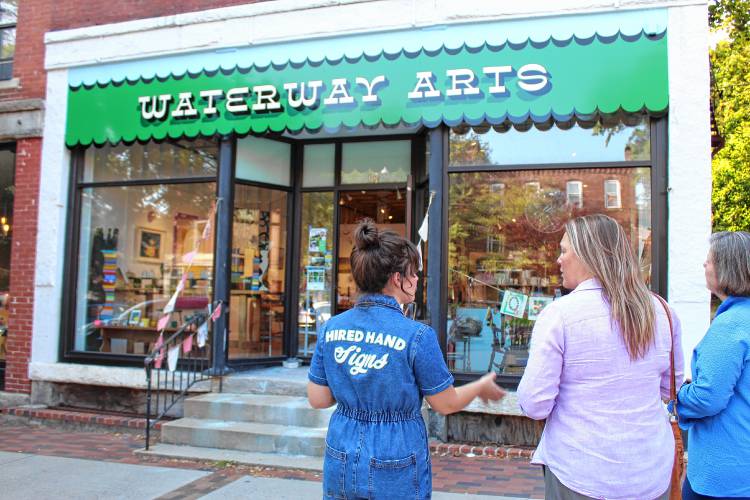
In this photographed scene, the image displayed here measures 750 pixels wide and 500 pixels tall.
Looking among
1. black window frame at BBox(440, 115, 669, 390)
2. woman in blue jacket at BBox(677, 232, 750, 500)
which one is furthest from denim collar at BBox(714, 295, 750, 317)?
black window frame at BBox(440, 115, 669, 390)

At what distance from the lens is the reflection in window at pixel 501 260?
671 cm

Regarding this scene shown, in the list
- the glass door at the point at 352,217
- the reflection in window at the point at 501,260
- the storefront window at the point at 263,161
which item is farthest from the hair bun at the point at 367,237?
the glass door at the point at 352,217

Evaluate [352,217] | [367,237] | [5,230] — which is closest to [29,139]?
[5,230]

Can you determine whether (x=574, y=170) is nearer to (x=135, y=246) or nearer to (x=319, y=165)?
(x=319, y=165)

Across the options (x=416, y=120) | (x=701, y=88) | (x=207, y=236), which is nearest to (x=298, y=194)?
(x=207, y=236)

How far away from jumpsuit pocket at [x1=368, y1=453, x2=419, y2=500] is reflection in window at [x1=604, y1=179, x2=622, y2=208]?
493 centimetres

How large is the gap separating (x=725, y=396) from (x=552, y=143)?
4.61 m

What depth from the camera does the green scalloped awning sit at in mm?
6145

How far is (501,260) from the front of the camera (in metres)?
6.90

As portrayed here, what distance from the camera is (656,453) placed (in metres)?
2.17

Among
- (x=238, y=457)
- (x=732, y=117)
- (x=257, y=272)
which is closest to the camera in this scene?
(x=238, y=457)

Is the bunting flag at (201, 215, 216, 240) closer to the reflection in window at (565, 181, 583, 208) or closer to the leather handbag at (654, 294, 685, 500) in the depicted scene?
the reflection in window at (565, 181, 583, 208)

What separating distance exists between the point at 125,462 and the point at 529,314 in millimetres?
4321

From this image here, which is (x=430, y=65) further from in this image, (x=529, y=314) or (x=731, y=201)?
(x=731, y=201)
